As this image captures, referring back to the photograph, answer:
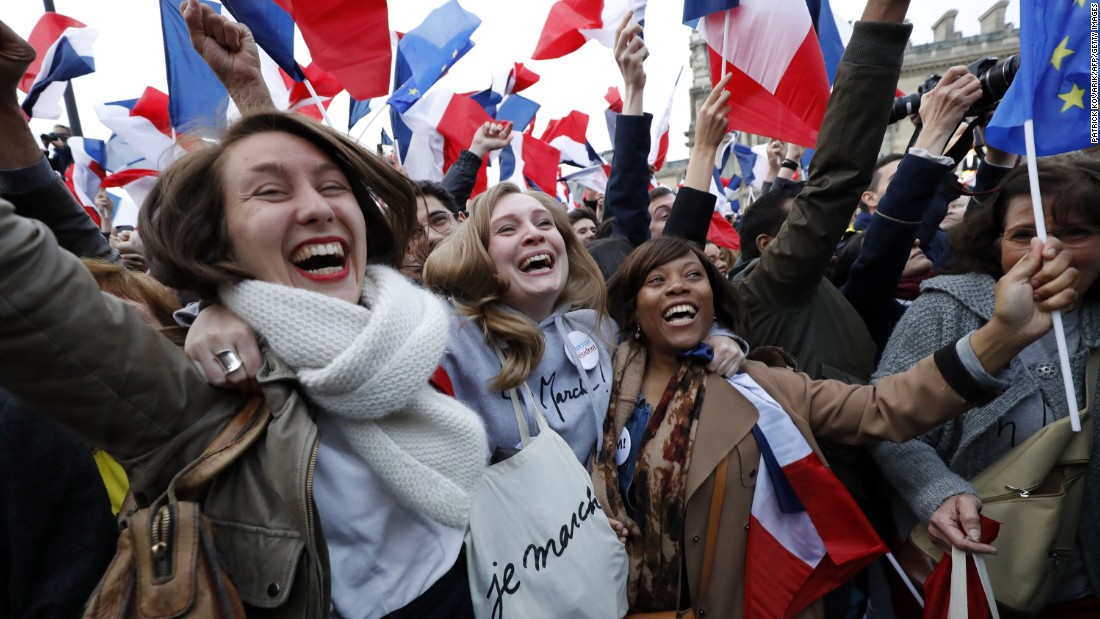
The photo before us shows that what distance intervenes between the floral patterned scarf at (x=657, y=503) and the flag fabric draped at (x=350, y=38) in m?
2.96

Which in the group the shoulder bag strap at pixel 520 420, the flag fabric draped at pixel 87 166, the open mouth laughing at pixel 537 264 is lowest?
the flag fabric draped at pixel 87 166

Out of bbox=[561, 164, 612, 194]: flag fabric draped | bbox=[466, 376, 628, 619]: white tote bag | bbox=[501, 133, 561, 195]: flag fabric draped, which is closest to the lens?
bbox=[466, 376, 628, 619]: white tote bag

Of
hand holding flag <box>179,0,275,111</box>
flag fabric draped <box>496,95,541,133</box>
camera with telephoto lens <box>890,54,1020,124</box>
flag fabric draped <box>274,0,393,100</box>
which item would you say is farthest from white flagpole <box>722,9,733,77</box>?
flag fabric draped <box>496,95,541,133</box>

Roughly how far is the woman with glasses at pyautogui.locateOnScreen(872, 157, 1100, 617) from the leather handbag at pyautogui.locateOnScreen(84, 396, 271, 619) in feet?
6.35

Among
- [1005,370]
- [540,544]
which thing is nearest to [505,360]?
[540,544]

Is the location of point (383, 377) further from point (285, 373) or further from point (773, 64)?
point (773, 64)

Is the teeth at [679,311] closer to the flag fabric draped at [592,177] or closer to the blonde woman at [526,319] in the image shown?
the blonde woman at [526,319]

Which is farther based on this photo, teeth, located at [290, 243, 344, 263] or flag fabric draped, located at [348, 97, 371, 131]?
flag fabric draped, located at [348, 97, 371, 131]

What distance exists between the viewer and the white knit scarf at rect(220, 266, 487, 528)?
1.22m

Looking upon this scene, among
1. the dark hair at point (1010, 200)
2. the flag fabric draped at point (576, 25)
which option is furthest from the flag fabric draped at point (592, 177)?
the dark hair at point (1010, 200)

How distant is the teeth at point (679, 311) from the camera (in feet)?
7.27

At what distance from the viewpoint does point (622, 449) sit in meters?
2.02

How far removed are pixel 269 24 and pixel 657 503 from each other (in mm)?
3415

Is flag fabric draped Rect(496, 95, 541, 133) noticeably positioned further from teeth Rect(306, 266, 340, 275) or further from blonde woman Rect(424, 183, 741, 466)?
teeth Rect(306, 266, 340, 275)
